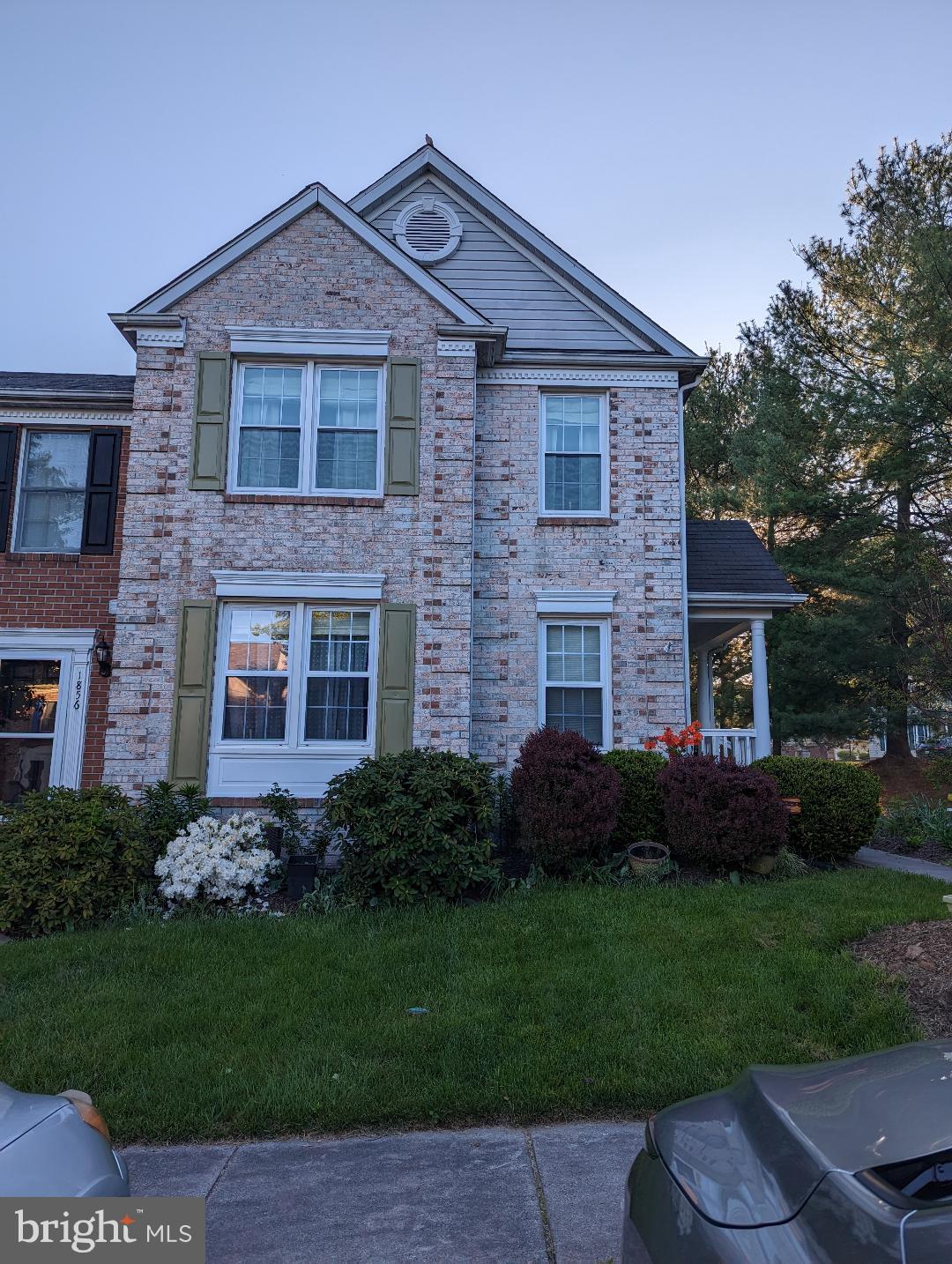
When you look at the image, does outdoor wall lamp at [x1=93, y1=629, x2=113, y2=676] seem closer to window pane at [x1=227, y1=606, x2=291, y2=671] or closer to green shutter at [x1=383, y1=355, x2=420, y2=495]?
window pane at [x1=227, y1=606, x2=291, y2=671]

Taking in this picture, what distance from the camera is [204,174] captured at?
1567 cm

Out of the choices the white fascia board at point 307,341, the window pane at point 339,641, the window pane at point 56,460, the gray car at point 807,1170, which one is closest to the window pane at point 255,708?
the window pane at point 339,641

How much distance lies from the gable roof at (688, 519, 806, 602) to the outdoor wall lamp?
7.49 meters

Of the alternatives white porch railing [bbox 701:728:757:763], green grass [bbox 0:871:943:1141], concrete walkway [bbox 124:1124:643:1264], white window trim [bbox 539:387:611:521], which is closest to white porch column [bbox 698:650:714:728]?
white porch railing [bbox 701:728:757:763]

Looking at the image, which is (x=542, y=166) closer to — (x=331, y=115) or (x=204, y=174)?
(x=331, y=115)

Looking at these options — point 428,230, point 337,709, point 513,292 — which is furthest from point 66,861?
point 428,230

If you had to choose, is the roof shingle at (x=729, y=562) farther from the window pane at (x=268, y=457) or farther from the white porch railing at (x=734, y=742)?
the window pane at (x=268, y=457)

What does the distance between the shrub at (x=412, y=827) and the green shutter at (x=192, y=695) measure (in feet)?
7.11

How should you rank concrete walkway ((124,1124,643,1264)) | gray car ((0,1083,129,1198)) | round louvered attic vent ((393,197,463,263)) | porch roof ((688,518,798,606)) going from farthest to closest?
round louvered attic vent ((393,197,463,263)), porch roof ((688,518,798,606)), concrete walkway ((124,1124,643,1264)), gray car ((0,1083,129,1198))

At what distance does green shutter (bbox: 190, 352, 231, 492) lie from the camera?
10.6 metres

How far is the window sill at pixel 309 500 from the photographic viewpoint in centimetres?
1061

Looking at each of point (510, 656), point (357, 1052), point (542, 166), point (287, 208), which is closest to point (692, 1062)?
point (357, 1052)

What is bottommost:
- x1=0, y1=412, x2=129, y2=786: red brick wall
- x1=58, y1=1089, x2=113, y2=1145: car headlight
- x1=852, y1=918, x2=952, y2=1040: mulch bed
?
x1=852, y1=918, x2=952, y2=1040: mulch bed

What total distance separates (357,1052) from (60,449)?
382 inches
